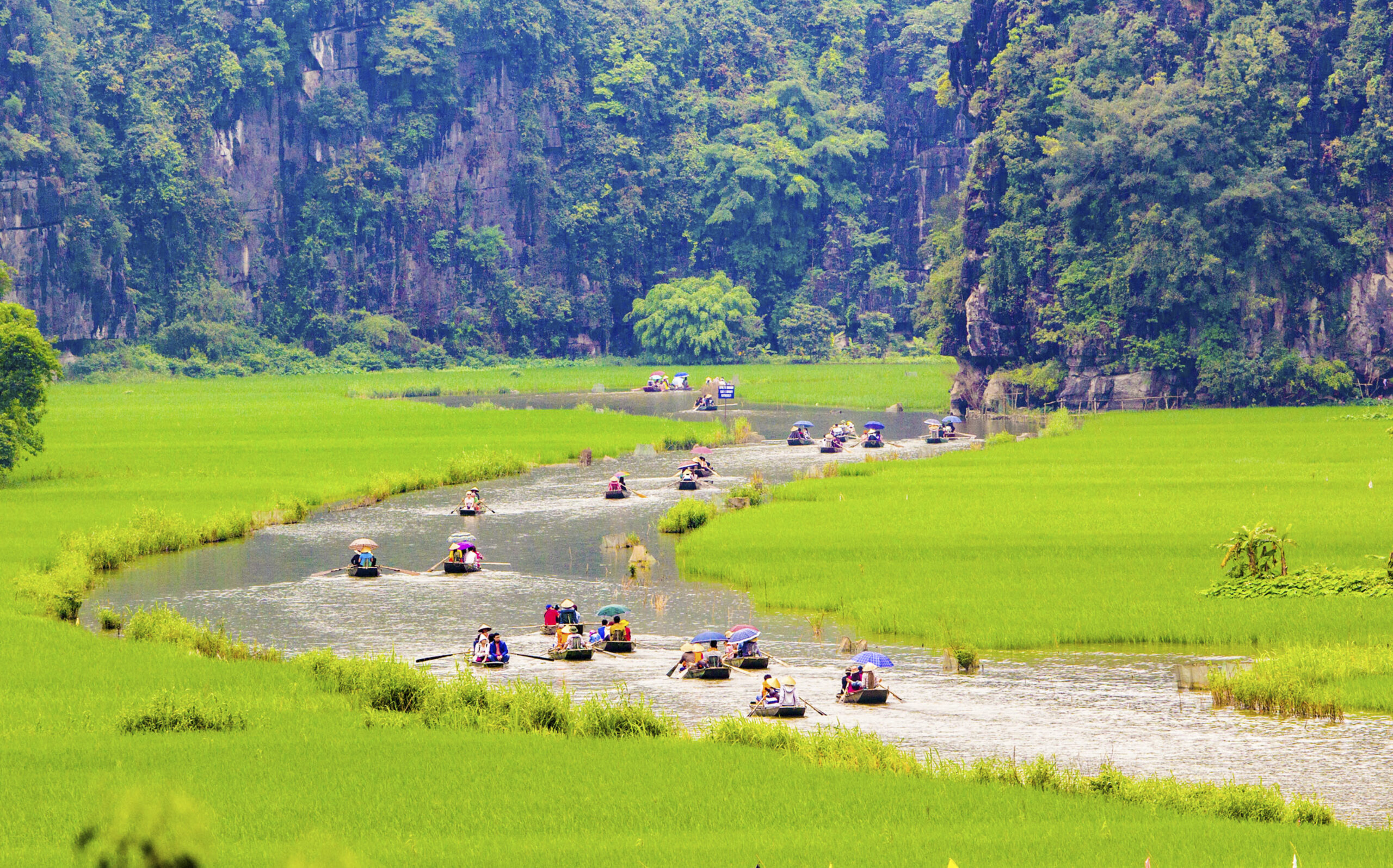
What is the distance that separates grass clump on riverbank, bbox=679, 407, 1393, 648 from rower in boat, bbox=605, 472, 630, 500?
514 centimetres

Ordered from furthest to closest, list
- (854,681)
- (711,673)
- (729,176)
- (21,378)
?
(729,176)
(21,378)
(711,673)
(854,681)

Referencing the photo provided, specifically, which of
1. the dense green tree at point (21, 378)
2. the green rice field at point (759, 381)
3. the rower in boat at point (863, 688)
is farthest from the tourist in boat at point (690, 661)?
the green rice field at point (759, 381)

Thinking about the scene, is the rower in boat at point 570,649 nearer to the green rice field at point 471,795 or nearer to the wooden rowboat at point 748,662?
the wooden rowboat at point 748,662

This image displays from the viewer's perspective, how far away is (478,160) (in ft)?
412

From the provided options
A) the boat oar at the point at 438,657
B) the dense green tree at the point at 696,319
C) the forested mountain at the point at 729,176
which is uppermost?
the forested mountain at the point at 729,176

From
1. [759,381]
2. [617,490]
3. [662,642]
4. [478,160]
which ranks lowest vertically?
[662,642]

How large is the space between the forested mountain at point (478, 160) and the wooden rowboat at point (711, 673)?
296ft

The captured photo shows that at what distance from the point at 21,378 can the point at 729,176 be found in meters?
87.4

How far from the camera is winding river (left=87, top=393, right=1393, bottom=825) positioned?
19.9m

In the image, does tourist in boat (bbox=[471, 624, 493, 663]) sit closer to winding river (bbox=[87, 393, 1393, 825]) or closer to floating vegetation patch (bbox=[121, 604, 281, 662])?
winding river (bbox=[87, 393, 1393, 825])

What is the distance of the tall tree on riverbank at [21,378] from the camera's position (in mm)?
44062

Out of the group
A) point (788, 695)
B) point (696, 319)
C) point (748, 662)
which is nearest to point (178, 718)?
point (788, 695)

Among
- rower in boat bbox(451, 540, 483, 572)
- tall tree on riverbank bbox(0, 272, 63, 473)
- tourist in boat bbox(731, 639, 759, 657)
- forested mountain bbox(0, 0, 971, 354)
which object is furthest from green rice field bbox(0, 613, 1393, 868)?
forested mountain bbox(0, 0, 971, 354)

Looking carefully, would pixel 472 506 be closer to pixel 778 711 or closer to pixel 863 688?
pixel 863 688
